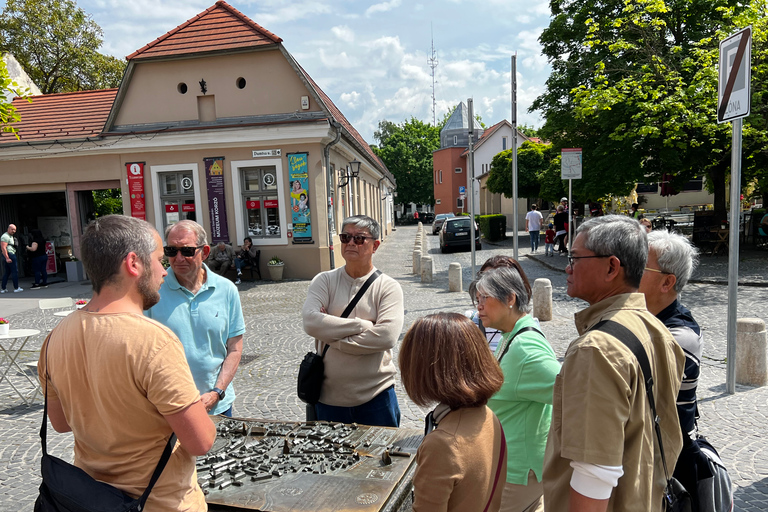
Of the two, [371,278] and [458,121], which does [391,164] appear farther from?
[371,278]

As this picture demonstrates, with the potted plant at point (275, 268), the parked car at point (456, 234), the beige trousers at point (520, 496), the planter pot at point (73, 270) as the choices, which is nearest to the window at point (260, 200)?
the potted plant at point (275, 268)

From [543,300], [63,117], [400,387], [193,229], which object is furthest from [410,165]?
[193,229]

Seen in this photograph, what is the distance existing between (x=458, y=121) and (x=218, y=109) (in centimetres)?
5532

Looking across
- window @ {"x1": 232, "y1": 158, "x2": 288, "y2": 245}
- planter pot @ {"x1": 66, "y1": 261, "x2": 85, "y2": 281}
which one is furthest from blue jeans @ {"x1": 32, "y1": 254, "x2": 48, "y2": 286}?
window @ {"x1": 232, "y1": 158, "x2": 288, "y2": 245}

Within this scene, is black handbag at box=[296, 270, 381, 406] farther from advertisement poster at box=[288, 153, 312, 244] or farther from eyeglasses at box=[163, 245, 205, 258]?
advertisement poster at box=[288, 153, 312, 244]

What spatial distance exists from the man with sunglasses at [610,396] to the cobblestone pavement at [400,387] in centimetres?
260

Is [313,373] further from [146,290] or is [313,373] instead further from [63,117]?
[63,117]

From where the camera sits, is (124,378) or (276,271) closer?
(124,378)

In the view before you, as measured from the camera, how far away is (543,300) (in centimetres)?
918

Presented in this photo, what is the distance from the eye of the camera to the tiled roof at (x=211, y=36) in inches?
625

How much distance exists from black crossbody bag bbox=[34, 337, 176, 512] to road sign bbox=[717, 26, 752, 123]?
18.0 ft

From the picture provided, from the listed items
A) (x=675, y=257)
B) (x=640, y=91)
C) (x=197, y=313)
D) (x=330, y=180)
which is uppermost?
(x=640, y=91)

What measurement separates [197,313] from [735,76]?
17.0ft

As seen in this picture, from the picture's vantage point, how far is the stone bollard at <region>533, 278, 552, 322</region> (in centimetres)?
912
